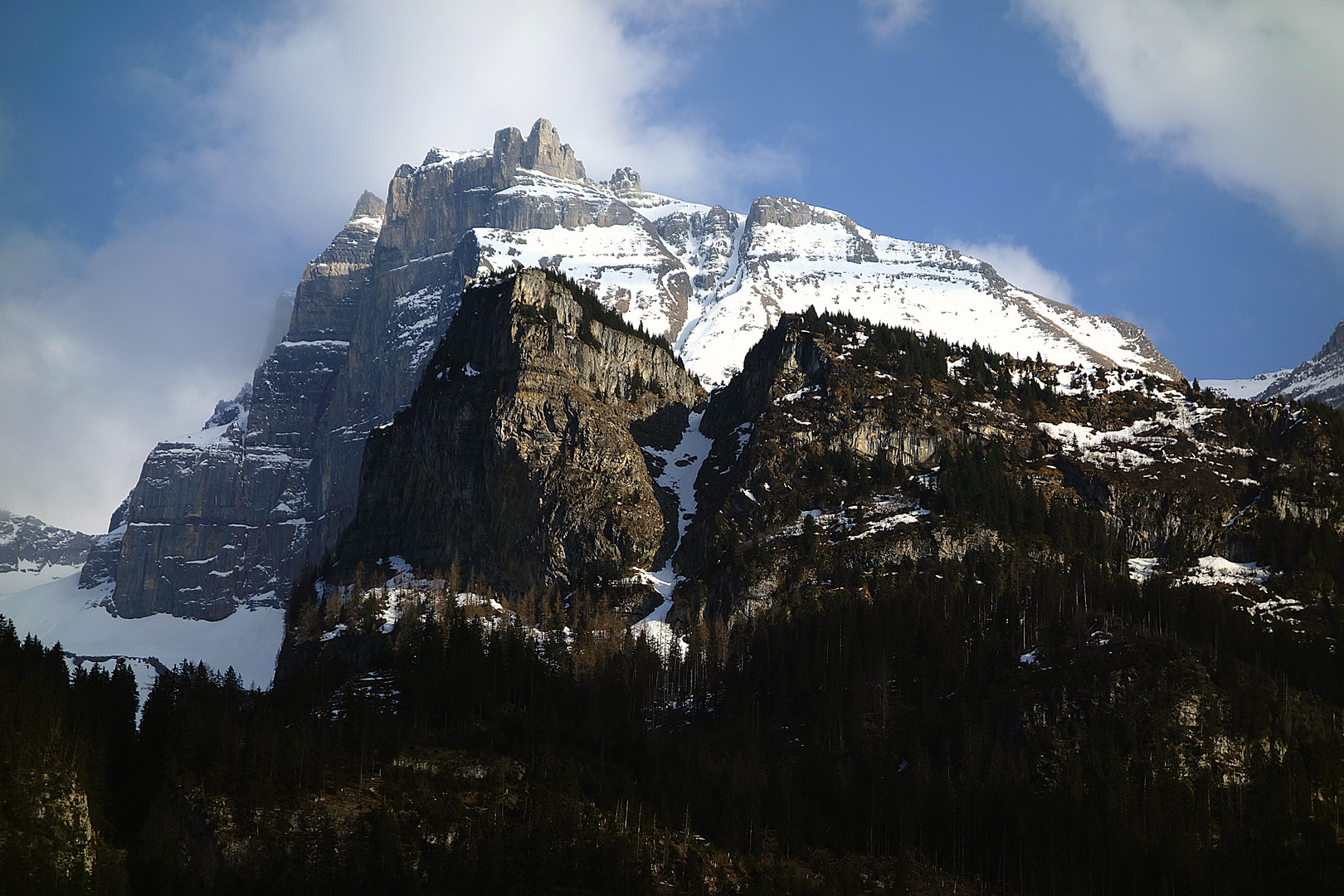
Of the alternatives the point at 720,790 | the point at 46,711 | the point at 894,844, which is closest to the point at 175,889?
the point at 46,711

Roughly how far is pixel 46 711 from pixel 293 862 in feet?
105

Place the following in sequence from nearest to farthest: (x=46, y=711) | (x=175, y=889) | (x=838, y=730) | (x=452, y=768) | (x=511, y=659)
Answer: (x=175, y=889) → (x=46, y=711) → (x=452, y=768) → (x=838, y=730) → (x=511, y=659)

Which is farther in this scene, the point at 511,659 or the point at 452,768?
the point at 511,659

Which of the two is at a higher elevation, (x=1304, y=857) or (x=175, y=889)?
(x=1304, y=857)

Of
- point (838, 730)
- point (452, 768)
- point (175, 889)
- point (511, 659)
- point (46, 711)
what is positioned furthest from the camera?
point (511, 659)

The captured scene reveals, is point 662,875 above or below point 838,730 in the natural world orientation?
below

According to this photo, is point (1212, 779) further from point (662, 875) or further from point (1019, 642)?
point (662, 875)

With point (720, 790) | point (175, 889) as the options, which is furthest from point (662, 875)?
point (175, 889)

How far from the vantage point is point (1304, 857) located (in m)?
150

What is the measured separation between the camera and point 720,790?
556ft

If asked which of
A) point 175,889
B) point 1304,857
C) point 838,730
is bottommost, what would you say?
point 175,889

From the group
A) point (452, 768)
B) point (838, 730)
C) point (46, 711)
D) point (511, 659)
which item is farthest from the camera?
point (511, 659)

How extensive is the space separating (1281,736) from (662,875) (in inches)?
3011

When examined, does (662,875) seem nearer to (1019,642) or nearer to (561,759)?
(561,759)
